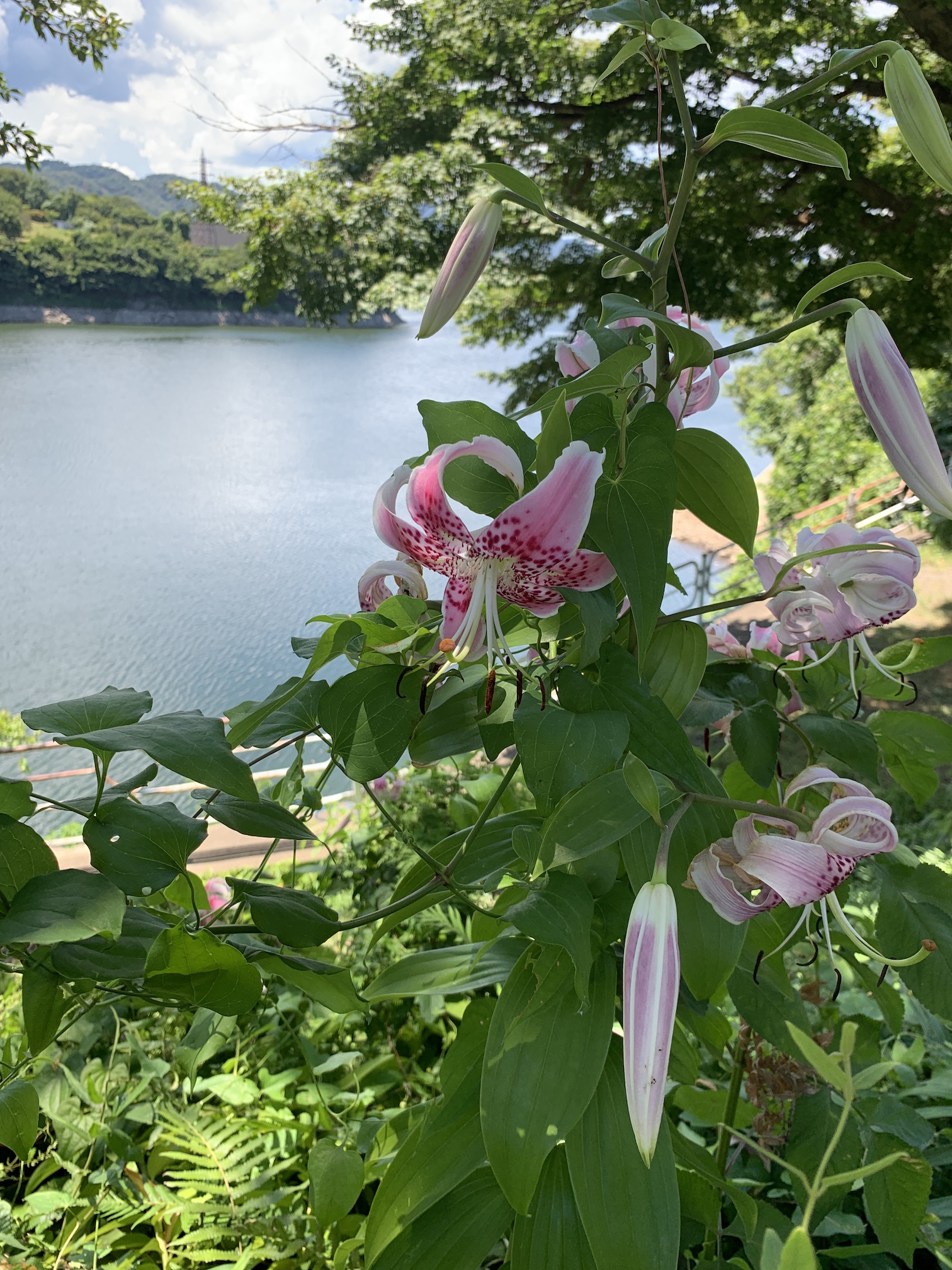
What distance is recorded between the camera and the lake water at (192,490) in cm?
511

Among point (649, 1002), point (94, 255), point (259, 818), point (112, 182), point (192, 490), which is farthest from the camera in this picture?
point (112, 182)

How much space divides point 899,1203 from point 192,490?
21.8ft

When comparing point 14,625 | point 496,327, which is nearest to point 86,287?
point 14,625

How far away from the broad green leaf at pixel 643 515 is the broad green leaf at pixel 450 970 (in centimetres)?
25

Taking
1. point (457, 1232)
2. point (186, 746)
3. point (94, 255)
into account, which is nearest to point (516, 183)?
point (186, 746)

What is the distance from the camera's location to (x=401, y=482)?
17.2 inches

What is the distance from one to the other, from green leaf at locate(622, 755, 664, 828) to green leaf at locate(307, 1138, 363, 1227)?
52 centimetres

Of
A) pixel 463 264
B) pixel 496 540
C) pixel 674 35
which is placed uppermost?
pixel 674 35

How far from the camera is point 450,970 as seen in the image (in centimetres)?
57

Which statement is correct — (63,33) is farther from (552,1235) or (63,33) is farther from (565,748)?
(552,1235)

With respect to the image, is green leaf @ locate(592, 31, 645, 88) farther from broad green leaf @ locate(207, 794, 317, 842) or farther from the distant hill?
the distant hill

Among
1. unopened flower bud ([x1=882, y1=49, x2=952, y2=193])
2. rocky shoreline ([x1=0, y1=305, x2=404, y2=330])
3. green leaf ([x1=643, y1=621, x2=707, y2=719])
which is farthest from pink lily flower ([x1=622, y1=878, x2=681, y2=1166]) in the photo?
rocky shoreline ([x1=0, y1=305, x2=404, y2=330])

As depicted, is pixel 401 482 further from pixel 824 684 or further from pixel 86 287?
pixel 86 287

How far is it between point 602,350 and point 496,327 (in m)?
4.46
